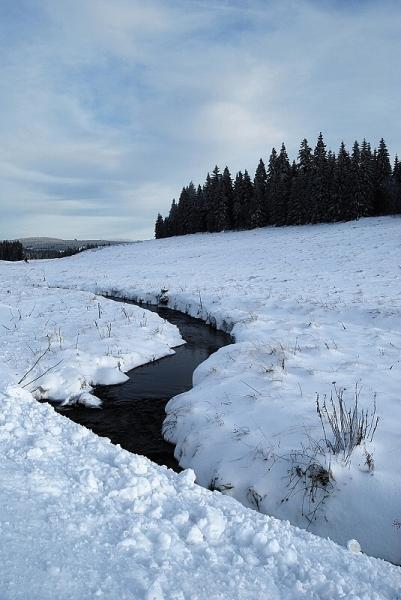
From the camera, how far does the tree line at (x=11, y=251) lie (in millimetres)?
111213

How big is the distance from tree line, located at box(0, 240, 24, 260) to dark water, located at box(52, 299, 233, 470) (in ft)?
369

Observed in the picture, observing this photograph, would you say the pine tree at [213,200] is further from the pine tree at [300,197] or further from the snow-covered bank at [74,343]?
the snow-covered bank at [74,343]

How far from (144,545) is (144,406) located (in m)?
4.93

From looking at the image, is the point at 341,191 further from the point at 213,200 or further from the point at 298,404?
the point at 298,404

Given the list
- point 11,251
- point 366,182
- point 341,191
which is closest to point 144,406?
point 341,191

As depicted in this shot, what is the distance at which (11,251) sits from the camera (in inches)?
4444

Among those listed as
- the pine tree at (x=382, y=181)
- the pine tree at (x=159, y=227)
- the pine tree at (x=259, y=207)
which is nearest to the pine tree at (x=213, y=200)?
the pine tree at (x=259, y=207)

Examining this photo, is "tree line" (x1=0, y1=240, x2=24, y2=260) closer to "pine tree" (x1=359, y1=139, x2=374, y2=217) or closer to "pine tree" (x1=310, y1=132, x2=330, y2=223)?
"pine tree" (x1=310, y1=132, x2=330, y2=223)

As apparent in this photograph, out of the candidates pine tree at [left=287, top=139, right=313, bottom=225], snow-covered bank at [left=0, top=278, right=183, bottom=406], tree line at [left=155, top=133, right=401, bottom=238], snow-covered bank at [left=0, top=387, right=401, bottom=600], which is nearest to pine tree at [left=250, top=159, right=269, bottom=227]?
tree line at [left=155, top=133, right=401, bottom=238]

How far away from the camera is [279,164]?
6075 centimetres

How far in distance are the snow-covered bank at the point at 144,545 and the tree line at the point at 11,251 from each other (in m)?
119

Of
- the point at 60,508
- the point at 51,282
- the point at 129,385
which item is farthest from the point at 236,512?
the point at 51,282

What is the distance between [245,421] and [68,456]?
275cm

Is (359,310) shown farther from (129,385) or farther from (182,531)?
(182,531)
